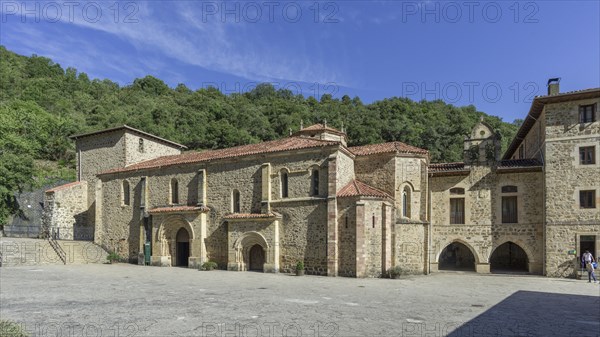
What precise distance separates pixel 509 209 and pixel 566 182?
342cm

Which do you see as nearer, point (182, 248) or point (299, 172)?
point (299, 172)

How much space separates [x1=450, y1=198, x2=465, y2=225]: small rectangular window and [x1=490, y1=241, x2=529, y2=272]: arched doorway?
229 inches

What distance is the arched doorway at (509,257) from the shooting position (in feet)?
Result: 89.8

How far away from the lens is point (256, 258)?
23.7 metres

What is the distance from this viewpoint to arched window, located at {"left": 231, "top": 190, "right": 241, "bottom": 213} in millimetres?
24517

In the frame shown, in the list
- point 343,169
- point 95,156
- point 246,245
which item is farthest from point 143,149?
point 343,169

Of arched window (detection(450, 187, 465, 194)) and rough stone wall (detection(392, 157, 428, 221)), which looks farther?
arched window (detection(450, 187, 465, 194))

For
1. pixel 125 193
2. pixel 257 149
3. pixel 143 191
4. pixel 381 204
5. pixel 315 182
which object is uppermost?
pixel 257 149

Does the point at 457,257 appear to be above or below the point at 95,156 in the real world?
below

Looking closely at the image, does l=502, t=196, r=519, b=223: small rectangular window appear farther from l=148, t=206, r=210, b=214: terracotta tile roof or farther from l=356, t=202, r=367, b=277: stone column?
l=148, t=206, r=210, b=214: terracotta tile roof

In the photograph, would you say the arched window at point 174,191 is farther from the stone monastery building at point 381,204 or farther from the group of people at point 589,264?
the group of people at point 589,264

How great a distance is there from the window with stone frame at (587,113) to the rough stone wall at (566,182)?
20cm

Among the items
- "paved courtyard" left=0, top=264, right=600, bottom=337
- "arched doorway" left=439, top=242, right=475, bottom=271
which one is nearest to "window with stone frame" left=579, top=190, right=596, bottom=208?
"paved courtyard" left=0, top=264, right=600, bottom=337

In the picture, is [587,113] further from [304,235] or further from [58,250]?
[58,250]
